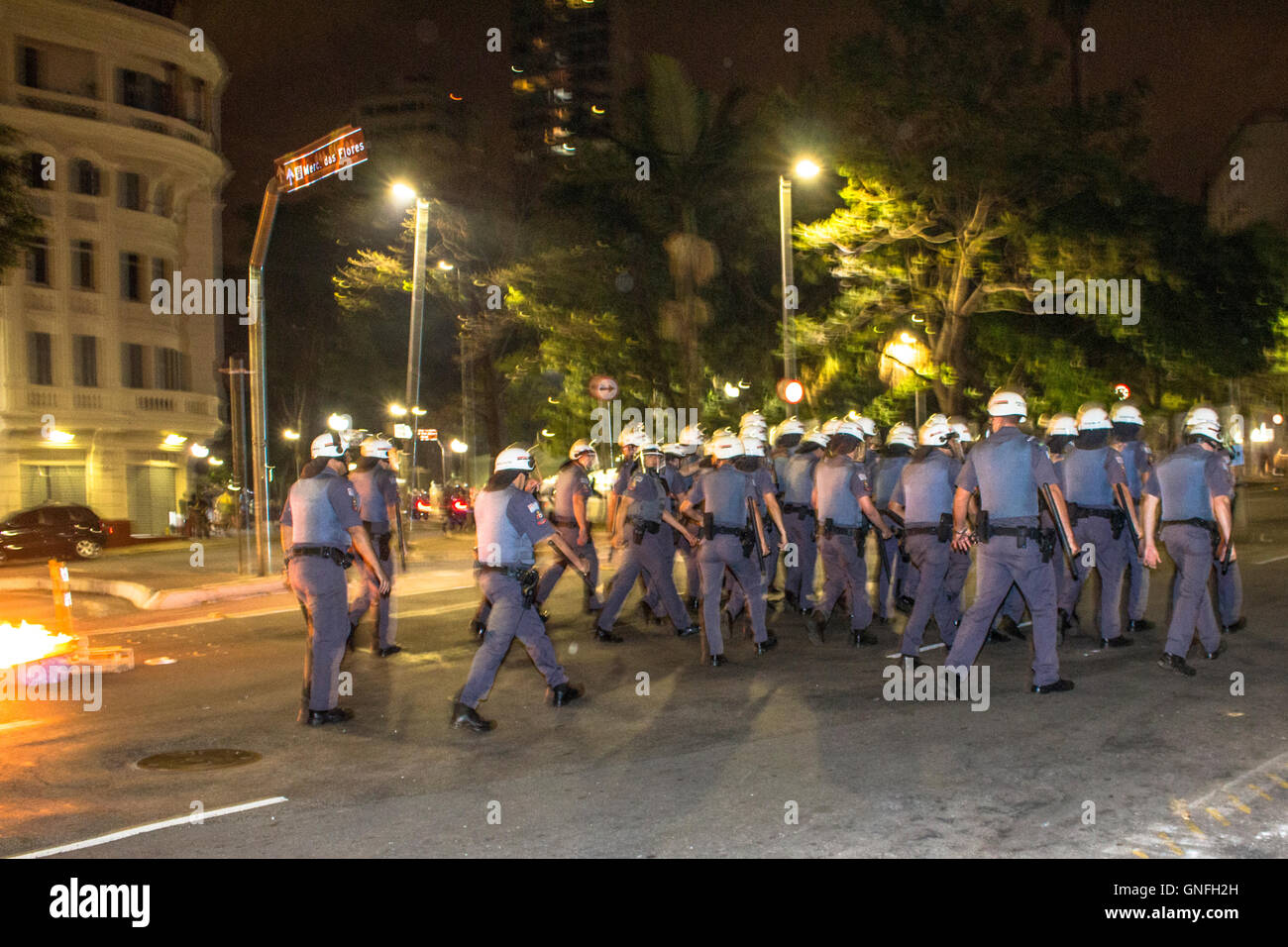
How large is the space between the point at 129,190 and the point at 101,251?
7.30 ft

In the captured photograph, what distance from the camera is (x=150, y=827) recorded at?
5.91 m

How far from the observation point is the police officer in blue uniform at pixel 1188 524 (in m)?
8.75

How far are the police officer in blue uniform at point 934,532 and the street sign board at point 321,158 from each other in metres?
8.32

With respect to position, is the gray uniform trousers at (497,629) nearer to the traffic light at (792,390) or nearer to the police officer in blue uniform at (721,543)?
the police officer in blue uniform at (721,543)

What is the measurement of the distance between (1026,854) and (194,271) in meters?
40.1

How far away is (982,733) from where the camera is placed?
7176mm

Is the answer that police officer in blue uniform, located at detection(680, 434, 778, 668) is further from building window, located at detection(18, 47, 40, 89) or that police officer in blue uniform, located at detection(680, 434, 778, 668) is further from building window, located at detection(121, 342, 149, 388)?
building window, located at detection(18, 47, 40, 89)

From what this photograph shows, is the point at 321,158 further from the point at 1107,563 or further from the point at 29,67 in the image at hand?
the point at 29,67

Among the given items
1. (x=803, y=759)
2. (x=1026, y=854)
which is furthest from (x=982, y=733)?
(x=1026, y=854)

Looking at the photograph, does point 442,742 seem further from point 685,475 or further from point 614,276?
point 614,276

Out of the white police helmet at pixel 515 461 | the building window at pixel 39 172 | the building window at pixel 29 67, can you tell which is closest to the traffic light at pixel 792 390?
the white police helmet at pixel 515 461

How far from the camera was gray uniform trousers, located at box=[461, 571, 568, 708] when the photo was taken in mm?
7812

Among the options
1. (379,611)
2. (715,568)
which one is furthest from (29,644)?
(715,568)

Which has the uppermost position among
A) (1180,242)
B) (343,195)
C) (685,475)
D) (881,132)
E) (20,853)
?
(343,195)
